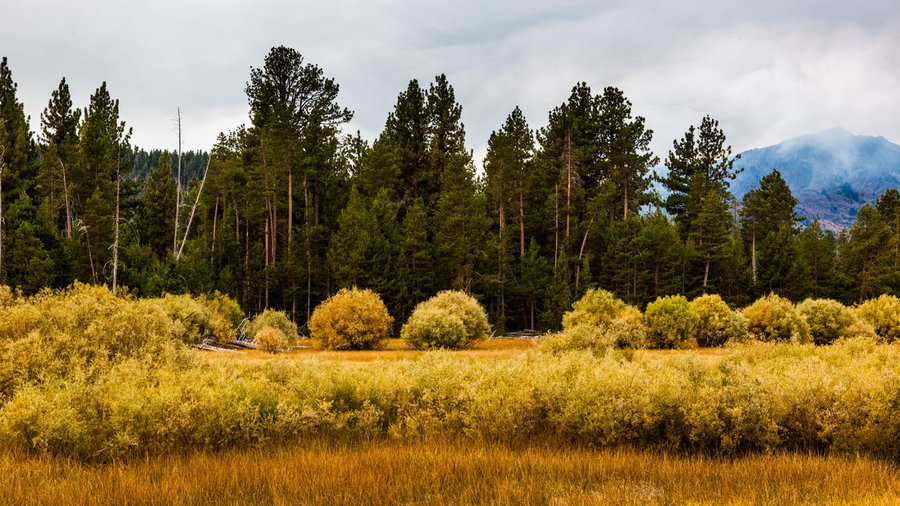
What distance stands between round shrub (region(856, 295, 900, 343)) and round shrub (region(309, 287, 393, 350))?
19.8 meters

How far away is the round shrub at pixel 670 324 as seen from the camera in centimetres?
2098

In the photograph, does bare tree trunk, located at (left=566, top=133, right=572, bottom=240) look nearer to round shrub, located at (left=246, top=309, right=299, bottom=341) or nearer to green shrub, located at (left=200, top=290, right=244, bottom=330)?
round shrub, located at (left=246, top=309, right=299, bottom=341)

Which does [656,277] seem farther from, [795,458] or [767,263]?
[795,458]

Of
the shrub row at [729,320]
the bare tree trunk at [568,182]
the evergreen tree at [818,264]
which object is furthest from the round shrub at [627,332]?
the evergreen tree at [818,264]

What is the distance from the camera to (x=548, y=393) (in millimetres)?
9055

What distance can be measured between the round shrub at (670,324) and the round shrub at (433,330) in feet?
23.9

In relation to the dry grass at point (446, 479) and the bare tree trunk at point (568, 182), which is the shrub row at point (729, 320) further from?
the bare tree trunk at point (568, 182)

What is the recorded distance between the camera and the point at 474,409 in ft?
29.0

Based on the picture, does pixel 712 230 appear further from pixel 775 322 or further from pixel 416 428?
pixel 416 428

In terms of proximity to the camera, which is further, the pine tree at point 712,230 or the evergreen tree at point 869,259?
the evergreen tree at point 869,259

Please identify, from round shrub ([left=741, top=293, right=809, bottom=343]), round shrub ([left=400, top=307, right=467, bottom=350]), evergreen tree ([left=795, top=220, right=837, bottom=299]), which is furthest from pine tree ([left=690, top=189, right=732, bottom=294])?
round shrub ([left=400, top=307, right=467, bottom=350])

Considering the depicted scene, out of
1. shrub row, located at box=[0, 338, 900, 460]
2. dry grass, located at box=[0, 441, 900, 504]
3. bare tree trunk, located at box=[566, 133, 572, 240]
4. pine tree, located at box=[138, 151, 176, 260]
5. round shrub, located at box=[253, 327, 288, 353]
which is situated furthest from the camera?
pine tree, located at box=[138, 151, 176, 260]

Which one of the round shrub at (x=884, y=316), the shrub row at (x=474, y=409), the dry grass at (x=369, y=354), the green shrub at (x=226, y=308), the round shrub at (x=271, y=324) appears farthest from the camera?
the green shrub at (x=226, y=308)

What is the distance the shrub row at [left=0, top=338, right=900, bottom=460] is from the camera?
7.66 meters
